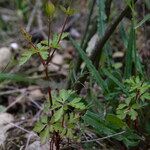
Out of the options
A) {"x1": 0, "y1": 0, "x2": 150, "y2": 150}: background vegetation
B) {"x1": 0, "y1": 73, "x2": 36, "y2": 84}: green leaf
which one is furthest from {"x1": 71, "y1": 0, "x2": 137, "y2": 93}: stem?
{"x1": 0, "y1": 73, "x2": 36, "y2": 84}: green leaf

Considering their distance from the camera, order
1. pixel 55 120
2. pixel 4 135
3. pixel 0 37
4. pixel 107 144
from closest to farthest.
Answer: pixel 55 120 → pixel 107 144 → pixel 4 135 → pixel 0 37

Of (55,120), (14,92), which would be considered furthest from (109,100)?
(14,92)

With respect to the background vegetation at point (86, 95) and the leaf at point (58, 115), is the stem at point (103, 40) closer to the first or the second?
the background vegetation at point (86, 95)

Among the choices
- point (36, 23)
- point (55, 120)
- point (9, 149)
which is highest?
point (36, 23)

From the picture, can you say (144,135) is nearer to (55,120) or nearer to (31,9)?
(55,120)

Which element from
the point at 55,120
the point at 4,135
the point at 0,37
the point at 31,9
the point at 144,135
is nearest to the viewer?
the point at 55,120

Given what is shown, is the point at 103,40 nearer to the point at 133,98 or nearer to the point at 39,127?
the point at 133,98

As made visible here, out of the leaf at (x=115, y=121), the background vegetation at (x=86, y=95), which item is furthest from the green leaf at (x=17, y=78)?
the leaf at (x=115, y=121)

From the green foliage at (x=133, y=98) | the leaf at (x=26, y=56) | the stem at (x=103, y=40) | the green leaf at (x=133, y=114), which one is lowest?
the green leaf at (x=133, y=114)
